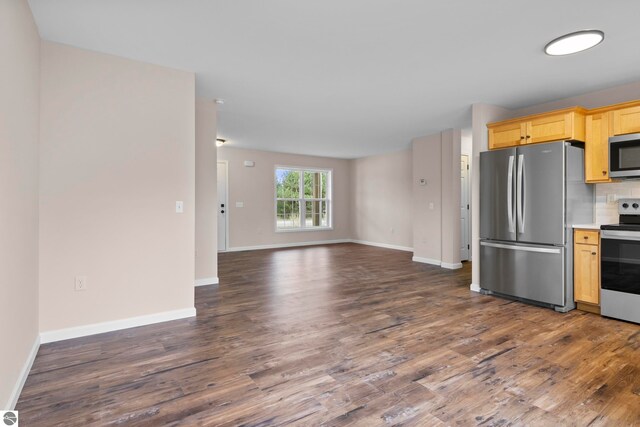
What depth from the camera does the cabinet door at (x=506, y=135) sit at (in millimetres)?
3869

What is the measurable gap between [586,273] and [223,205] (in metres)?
6.68

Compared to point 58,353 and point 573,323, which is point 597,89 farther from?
point 58,353

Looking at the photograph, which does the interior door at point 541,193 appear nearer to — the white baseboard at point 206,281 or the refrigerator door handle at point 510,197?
the refrigerator door handle at point 510,197

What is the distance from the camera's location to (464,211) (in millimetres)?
6680

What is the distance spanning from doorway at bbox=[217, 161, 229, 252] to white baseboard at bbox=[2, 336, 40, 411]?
516 centimetres

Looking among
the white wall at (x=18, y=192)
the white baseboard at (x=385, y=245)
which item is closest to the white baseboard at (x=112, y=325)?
the white wall at (x=18, y=192)

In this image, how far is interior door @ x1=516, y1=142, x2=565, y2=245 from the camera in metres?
3.46

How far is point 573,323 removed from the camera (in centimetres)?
316

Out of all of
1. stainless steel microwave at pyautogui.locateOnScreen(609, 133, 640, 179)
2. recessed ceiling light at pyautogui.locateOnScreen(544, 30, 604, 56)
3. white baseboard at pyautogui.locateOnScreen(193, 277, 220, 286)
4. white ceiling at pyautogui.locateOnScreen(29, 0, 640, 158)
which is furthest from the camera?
white baseboard at pyautogui.locateOnScreen(193, 277, 220, 286)

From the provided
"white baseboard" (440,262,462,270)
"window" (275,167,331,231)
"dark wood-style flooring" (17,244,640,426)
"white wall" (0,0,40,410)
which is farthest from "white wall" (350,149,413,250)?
"white wall" (0,0,40,410)

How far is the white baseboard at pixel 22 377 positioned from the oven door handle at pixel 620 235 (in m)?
4.79

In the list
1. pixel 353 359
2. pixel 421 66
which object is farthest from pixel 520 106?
pixel 353 359

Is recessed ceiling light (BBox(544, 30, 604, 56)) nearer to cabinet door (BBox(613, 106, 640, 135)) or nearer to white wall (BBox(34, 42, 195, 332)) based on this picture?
cabinet door (BBox(613, 106, 640, 135))

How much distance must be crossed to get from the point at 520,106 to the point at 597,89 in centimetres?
81
